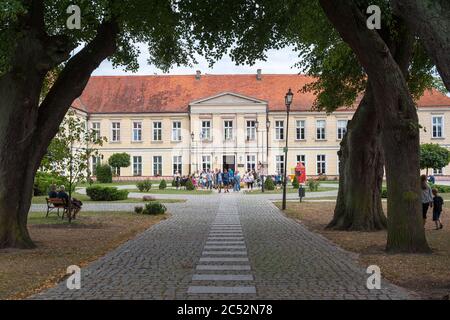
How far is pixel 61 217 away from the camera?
66.8 feet

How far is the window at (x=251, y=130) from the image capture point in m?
63.8

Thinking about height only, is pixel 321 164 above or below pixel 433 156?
below

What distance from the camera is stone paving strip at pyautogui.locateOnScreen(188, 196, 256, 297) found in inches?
299

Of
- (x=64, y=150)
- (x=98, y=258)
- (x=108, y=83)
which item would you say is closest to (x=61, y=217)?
(x=64, y=150)

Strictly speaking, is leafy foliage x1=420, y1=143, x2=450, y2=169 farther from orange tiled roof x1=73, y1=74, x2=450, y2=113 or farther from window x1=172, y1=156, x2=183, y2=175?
window x1=172, y1=156, x2=183, y2=175

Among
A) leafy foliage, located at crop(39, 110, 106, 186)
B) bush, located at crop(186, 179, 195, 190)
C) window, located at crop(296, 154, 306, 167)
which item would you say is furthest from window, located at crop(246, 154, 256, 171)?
leafy foliage, located at crop(39, 110, 106, 186)

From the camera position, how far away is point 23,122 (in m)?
11.9

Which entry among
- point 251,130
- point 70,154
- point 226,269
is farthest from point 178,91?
point 226,269

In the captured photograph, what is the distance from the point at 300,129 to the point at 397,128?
54.2 meters

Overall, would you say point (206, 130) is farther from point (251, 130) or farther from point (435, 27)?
point (435, 27)

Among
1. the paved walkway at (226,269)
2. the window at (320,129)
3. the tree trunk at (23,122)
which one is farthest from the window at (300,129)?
the tree trunk at (23,122)

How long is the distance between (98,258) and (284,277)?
3.97 meters

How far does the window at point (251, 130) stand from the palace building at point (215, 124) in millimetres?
110

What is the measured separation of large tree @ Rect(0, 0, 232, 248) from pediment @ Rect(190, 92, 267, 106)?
4986cm
